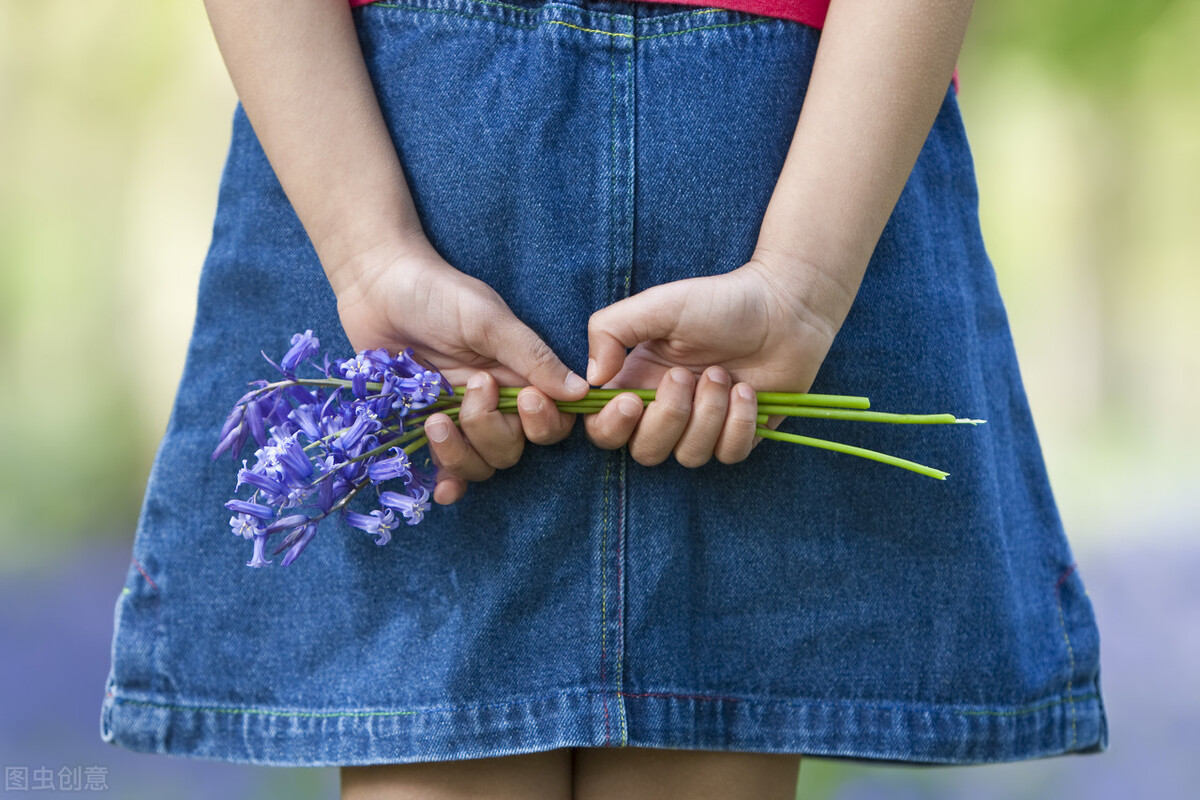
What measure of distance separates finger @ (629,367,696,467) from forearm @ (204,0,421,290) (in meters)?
0.23

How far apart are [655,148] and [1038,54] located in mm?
3297

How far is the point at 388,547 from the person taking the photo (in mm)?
850

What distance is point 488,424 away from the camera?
0.74 m

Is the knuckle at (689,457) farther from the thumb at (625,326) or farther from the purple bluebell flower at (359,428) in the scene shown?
the purple bluebell flower at (359,428)

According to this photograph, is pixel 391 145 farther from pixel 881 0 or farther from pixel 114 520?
pixel 114 520

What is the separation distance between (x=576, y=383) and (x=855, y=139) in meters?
0.28

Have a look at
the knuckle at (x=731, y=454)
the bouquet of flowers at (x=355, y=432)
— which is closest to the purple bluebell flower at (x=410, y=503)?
the bouquet of flowers at (x=355, y=432)

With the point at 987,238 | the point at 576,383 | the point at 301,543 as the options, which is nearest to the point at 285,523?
the point at 301,543

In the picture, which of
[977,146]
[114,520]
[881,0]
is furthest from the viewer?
[977,146]

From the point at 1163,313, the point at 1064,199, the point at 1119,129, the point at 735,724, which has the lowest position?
the point at 735,724

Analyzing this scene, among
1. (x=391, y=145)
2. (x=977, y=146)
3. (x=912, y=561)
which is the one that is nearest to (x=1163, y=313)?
(x=977, y=146)

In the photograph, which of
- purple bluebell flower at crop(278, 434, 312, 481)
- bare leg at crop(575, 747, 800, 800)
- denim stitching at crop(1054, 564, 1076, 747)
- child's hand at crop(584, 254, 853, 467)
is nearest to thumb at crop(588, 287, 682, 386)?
child's hand at crop(584, 254, 853, 467)

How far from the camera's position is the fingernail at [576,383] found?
29.6 inches

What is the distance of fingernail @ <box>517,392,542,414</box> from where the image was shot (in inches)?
29.0
